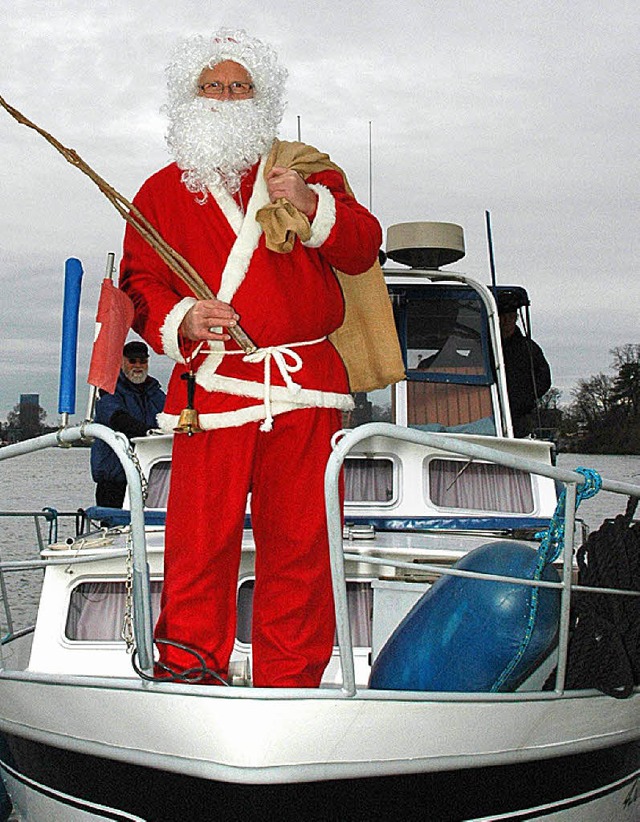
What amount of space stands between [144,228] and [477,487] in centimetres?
288

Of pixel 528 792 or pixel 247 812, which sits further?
pixel 528 792

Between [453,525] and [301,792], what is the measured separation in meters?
2.25

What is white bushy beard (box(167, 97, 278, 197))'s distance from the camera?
3.39 metres

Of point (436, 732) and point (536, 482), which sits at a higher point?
point (536, 482)

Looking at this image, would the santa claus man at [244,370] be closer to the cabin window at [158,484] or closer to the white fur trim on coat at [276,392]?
the white fur trim on coat at [276,392]

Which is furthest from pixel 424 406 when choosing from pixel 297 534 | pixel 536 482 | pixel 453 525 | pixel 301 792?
pixel 301 792

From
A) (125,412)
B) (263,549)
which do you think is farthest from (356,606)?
(125,412)

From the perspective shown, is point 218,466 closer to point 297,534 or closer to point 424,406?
point 297,534

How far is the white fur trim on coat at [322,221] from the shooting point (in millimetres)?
3264

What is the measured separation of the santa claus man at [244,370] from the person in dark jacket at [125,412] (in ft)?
13.3

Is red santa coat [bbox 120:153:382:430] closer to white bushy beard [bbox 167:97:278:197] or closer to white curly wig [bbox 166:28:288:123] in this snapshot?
white bushy beard [bbox 167:97:278:197]

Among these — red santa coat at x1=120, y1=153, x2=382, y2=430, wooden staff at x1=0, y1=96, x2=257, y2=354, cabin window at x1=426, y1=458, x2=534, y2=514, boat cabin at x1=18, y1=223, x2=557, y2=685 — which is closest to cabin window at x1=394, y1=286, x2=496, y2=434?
boat cabin at x1=18, y1=223, x2=557, y2=685

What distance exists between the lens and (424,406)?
21.0 feet

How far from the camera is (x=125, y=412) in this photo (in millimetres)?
7566
